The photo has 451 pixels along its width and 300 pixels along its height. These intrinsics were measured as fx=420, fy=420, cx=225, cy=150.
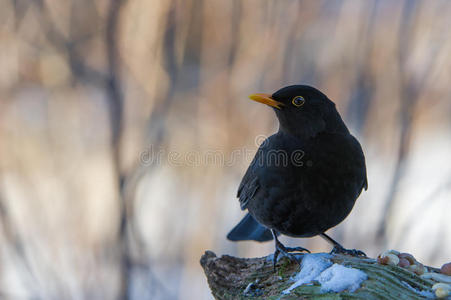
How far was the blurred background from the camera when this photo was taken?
439cm

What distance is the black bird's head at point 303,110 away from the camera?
2.58m

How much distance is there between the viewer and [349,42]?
14.4 feet

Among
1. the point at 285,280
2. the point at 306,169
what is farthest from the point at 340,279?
the point at 306,169

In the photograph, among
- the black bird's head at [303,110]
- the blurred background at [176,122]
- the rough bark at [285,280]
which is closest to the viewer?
the rough bark at [285,280]

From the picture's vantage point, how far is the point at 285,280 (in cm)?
217

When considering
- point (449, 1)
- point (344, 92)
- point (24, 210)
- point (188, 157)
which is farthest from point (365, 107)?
point (24, 210)

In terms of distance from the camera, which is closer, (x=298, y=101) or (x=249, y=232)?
(x=298, y=101)

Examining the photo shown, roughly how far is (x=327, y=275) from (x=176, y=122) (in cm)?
293

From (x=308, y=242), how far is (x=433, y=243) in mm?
1342
